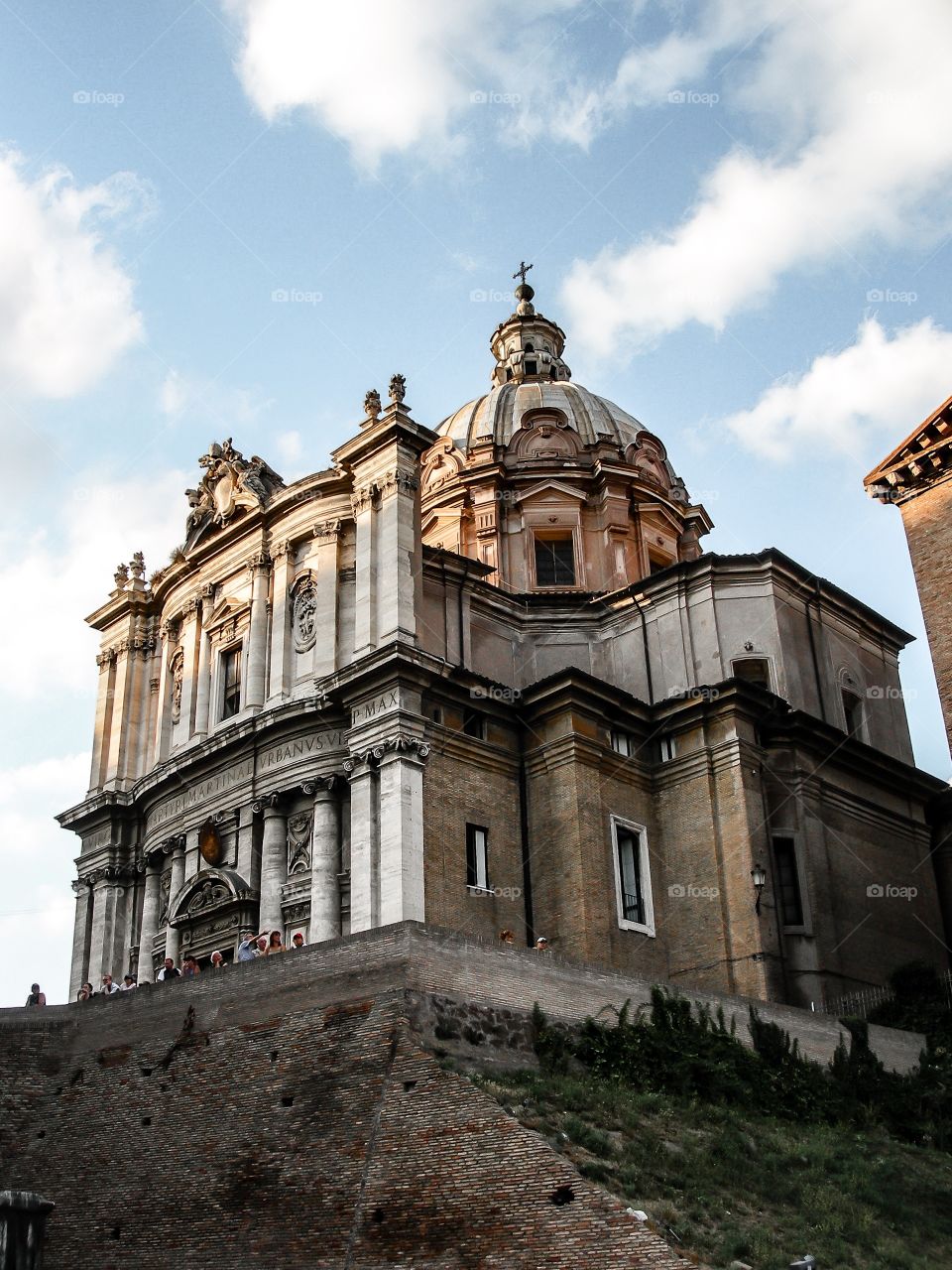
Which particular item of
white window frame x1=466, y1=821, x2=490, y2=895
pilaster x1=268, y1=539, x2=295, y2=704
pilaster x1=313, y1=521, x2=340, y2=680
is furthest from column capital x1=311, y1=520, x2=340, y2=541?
white window frame x1=466, y1=821, x2=490, y2=895

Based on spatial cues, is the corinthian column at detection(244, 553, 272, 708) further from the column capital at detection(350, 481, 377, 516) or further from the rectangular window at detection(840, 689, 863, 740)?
the rectangular window at detection(840, 689, 863, 740)

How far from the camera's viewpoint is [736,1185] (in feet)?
65.6

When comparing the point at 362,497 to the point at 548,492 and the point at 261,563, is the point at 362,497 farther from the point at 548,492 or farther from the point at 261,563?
the point at 548,492

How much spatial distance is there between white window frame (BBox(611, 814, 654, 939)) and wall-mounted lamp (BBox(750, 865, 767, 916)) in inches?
113

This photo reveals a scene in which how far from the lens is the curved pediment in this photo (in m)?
36.3

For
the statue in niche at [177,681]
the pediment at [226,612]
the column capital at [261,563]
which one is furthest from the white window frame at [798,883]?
the statue in niche at [177,681]

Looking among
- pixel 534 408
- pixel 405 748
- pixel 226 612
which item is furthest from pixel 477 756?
pixel 534 408

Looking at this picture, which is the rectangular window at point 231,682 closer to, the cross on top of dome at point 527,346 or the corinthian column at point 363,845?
the corinthian column at point 363,845

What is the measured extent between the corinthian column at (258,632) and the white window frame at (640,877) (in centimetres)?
1041

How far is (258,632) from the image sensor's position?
3984 centimetres

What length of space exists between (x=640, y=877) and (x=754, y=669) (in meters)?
7.14

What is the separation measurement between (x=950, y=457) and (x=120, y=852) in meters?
26.1

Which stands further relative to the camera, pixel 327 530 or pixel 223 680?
pixel 223 680

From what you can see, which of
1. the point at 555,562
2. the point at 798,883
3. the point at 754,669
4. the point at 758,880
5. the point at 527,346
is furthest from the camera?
the point at 527,346
